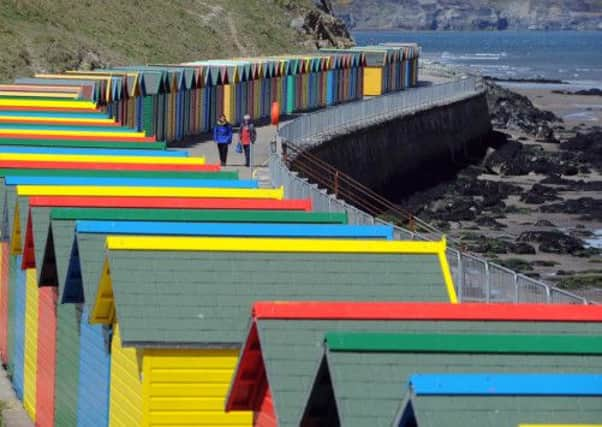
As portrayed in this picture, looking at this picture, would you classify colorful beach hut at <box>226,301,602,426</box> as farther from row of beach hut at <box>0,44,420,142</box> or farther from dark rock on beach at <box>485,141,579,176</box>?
dark rock on beach at <box>485,141,579,176</box>

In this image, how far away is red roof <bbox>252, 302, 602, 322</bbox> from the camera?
12.0 meters

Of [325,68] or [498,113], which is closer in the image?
[325,68]

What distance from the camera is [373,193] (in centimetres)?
5138

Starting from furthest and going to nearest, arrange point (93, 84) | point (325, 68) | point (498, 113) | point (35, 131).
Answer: point (498, 113), point (325, 68), point (93, 84), point (35, 131)

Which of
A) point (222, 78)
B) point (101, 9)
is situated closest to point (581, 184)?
point (222, 78)

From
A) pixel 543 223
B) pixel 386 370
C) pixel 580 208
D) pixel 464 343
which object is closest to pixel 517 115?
pixel 580 208

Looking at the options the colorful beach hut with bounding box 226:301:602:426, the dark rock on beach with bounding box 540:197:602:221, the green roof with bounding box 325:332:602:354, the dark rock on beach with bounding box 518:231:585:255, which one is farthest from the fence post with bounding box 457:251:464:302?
the dark rock on beach with bounding box 540:197:602:221

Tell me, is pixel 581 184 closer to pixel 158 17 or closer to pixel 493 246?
pixel 493 246

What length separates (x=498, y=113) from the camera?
93500 millimetres

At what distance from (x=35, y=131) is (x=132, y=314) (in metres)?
14.8

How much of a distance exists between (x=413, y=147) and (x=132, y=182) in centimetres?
4366

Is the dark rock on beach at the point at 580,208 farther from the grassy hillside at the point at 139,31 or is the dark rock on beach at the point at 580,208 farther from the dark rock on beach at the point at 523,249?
the grassy hillside at the point at 139,31

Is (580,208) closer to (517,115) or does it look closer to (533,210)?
(533,210)

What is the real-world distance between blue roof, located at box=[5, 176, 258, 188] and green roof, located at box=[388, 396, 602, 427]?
11608 mm
